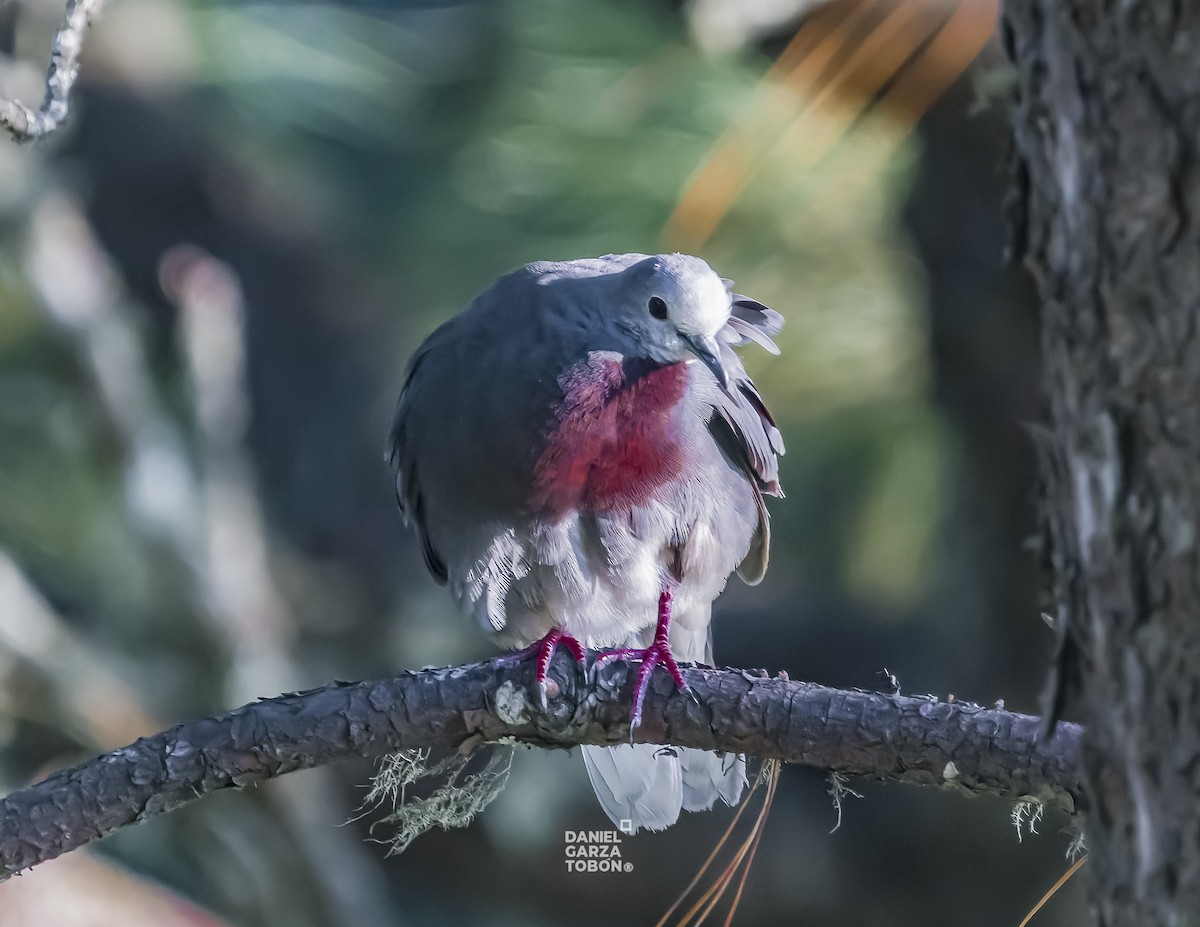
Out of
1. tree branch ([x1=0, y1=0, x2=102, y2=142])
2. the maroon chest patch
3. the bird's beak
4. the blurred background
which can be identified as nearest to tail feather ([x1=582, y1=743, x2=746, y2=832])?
the blurred background

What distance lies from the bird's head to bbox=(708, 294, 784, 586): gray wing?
0.13m

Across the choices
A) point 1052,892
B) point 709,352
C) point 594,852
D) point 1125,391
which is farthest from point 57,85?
point 1052,892

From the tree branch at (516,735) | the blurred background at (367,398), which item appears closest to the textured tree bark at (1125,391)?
the tree branch at (516,735)

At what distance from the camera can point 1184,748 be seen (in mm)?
418

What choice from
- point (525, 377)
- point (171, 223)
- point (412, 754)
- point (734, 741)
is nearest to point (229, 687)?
point (412, 754)

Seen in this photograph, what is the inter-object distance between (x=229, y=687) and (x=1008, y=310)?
111 centimetres

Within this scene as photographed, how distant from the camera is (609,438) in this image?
3.46ft

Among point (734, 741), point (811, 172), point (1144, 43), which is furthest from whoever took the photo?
point (811, 172)

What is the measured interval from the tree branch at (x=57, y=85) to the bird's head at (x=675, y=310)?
49 cm

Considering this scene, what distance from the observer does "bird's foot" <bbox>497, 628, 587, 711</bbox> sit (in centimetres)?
93

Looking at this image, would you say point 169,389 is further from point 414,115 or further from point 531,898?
point 531,898

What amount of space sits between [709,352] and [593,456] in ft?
0.48

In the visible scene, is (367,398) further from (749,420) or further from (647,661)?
(647,661)

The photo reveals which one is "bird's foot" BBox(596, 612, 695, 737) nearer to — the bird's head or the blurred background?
the bird's head
